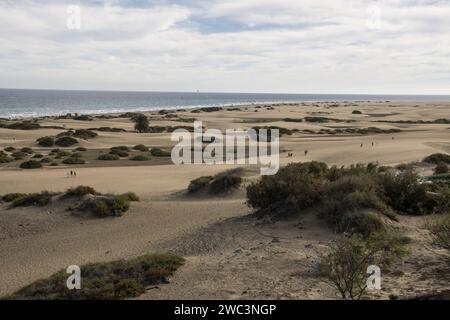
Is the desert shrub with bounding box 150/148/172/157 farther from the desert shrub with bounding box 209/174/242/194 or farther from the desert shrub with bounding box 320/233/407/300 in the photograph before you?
the desert shrub with bounding box 320/233/407/300

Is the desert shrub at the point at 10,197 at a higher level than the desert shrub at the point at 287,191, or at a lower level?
lower

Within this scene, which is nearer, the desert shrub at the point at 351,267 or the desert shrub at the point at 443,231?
the desert shrub at the point at 351,267

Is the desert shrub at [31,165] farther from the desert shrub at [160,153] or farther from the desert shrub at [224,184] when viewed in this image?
the desert shrub at [224,184]

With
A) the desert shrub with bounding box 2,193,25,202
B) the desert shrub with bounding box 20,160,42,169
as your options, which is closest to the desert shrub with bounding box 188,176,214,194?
the desert shrub with bounding box 2,193,25,202

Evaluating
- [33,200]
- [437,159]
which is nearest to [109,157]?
[33,200]

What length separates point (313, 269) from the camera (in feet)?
32.6

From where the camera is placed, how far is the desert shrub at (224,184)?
20359 mm

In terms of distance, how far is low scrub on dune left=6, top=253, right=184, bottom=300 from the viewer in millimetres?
8688

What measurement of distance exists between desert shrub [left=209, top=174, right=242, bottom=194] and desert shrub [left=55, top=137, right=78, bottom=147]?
2399cm

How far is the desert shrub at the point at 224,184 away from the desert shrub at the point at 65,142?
24.0 meters

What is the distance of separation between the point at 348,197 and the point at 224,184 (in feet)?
26.2

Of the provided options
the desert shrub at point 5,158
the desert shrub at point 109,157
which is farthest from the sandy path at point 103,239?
the desert shrub at point 5,158

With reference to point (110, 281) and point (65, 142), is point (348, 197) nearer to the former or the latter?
point (110, 281)

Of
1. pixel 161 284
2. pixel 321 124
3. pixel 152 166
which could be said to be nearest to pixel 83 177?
pixel 152 166
